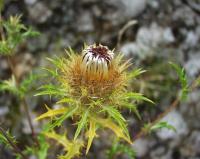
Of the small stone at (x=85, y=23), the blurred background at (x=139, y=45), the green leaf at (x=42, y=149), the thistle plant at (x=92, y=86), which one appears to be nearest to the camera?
the thistle plant at (x=92, y=86)

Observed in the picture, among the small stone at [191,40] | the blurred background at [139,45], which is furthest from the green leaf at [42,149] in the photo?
the small stone at [191,40]

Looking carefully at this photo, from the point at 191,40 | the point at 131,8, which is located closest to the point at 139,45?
the point at 131,8

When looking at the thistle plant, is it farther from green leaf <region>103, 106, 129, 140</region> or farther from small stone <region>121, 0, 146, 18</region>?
small stone <region>121, 0, 146, 18</region>

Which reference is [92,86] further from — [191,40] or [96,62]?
[191,40]

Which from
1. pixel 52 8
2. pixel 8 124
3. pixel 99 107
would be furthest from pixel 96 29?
pixel 99 107

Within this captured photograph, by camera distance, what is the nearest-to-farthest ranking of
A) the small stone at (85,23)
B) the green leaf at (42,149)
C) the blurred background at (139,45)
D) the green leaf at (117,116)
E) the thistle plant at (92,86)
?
the green leaf at (117,116)
the thistle plant at (92,86)
the green leaf at (42,149)
the blurred background at (139,45)
the small stone at (85,23)

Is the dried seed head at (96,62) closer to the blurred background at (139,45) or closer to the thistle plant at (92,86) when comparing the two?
the thistle plant at (92,86)

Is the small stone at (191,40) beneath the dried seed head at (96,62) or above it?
above

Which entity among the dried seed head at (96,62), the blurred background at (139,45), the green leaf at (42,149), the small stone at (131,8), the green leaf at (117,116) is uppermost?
the small stone at (131,8)
